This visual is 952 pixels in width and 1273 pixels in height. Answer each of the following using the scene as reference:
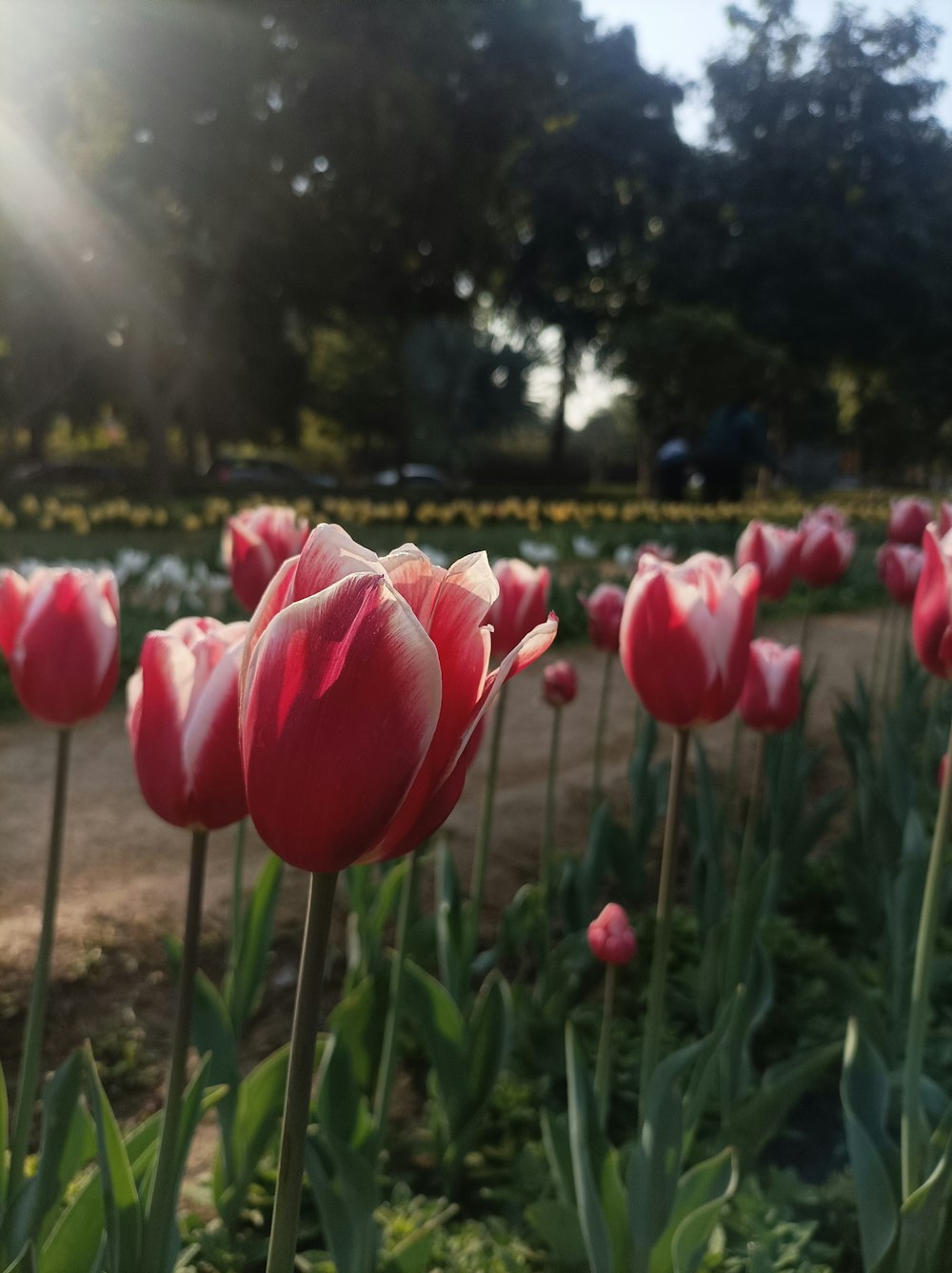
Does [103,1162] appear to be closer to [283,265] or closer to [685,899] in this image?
[685,899]

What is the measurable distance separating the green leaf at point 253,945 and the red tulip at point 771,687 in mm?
1025

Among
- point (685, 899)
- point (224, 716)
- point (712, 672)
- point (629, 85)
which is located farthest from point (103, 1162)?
point (629, 85)

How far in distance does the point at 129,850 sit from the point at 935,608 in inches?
120

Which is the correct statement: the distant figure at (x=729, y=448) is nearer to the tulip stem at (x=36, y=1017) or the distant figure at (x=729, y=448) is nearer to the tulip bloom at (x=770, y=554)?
the tulip bloom at (x=770, y=554)

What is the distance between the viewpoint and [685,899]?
12.1 feet

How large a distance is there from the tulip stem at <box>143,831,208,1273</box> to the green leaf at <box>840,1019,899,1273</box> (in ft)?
2.92

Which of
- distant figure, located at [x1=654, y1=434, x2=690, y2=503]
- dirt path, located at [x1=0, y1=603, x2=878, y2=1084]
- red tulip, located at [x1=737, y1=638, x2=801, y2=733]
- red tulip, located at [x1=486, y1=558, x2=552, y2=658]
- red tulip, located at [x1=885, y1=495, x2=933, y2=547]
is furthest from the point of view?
distant figure, located at [x1=654, y1=434, x2=690, y2=503]

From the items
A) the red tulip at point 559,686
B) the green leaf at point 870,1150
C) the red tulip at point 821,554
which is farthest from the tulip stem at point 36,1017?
the red tulip at point 821,554

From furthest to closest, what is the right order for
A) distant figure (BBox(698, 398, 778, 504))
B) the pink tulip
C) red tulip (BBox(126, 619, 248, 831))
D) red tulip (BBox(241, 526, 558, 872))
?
distant figure (BBox(698, 398, 778, 504)) → the pink tulip → red tulip (BBox(126, 619, 248, 831)) → red tulip (BBox(241, 526, 558, 872))

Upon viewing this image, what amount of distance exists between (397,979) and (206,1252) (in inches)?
21.8

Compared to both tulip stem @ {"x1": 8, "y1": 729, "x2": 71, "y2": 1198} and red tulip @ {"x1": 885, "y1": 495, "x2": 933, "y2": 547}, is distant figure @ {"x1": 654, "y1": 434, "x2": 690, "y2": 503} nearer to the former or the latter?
red tulip @ {"x1": 885, "y1": 495, "x2": 933, "y2": 547}

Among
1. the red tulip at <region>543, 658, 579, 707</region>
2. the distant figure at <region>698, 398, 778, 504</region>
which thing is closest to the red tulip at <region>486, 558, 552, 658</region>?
the red tulip at <region>543, 658, 579, 707</region>

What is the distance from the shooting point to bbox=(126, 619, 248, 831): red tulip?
3.51 feet

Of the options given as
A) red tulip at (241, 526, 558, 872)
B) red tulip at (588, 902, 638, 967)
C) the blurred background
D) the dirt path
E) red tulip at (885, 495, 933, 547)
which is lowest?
the dirt path
